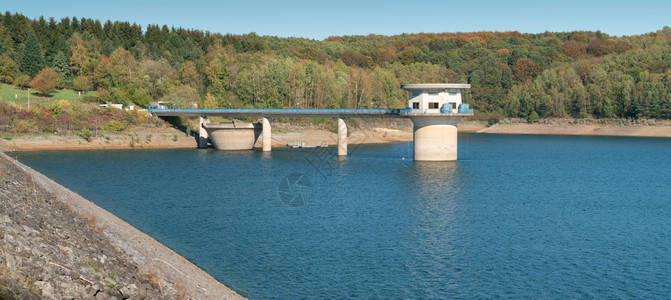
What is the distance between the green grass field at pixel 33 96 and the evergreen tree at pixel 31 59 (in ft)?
28.9

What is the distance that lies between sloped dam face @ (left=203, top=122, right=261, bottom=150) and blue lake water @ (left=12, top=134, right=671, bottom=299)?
92.3ft

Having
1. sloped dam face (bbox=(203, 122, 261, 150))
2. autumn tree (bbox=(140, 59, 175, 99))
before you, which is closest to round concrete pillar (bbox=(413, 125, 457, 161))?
sloped dam face (bbox=(203, 122, 261, 150))

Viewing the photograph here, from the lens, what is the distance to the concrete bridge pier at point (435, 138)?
113 meters

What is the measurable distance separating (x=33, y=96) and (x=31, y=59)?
86.0 ft

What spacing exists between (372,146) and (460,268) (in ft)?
401

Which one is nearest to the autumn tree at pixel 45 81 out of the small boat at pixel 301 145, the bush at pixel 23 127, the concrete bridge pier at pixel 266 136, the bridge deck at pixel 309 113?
the bridge deck at pixel 309 113

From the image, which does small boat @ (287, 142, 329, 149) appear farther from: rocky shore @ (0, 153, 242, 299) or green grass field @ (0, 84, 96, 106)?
rocky shore @ (0, 153, 242, 299)

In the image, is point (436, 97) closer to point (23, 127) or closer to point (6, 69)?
point (23, 127)

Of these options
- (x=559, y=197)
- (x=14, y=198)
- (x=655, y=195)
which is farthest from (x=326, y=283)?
(x=655, y=195)

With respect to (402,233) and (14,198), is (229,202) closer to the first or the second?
(402,233)

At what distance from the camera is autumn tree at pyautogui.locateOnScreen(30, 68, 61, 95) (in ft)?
573

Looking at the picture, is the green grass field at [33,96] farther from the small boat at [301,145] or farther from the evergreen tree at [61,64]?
the small boat at [301,145]

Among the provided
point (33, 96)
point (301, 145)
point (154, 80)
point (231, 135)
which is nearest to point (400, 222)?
point (231, 135)

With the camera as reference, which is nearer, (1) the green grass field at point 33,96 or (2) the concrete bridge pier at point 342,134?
(2) the concrete bridge pier at point 342,134
